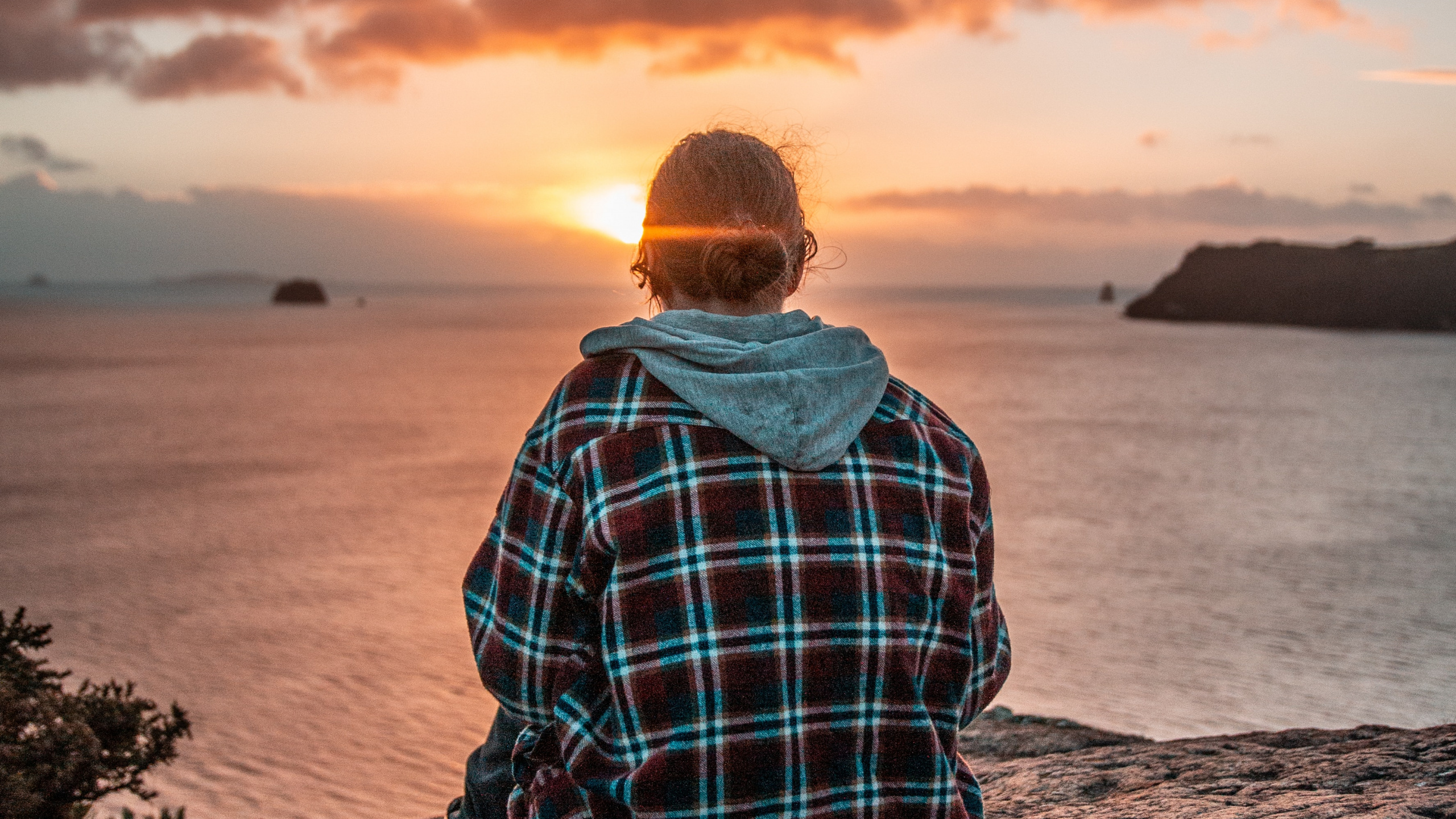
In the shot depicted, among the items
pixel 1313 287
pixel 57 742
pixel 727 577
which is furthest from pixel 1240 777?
pixel 1313 287

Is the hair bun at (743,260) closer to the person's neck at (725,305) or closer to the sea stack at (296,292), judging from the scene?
the person's neck at (725,305)

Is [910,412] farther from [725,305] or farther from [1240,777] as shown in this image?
[1240,777]

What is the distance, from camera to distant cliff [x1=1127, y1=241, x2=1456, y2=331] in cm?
9681

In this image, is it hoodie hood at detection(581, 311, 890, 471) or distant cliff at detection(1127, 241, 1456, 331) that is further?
distant cliff at detection(1127, 241, 1456, 331)

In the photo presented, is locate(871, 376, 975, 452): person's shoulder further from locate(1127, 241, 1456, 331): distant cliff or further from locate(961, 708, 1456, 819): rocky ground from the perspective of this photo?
locate(1127, 241, 1456, 331): distant cliff

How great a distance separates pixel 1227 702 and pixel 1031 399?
95.3 ft

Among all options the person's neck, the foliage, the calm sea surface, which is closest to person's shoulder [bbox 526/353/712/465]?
the person's neck

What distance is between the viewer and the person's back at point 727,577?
5.22 ft

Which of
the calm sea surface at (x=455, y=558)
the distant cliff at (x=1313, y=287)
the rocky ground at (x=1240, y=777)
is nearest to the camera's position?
the rocky ground at (x=1240, y=777)

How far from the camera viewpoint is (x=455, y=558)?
1388cm

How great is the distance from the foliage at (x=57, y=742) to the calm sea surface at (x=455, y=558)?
6.77 ft

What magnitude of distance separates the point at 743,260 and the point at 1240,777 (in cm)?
295

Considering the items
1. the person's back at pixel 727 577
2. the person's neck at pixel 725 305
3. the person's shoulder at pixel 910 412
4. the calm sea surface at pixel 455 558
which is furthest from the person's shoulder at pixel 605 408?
the calm sea surface at pixel 455 558

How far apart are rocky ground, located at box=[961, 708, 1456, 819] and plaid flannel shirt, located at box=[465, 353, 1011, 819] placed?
6.24ft
